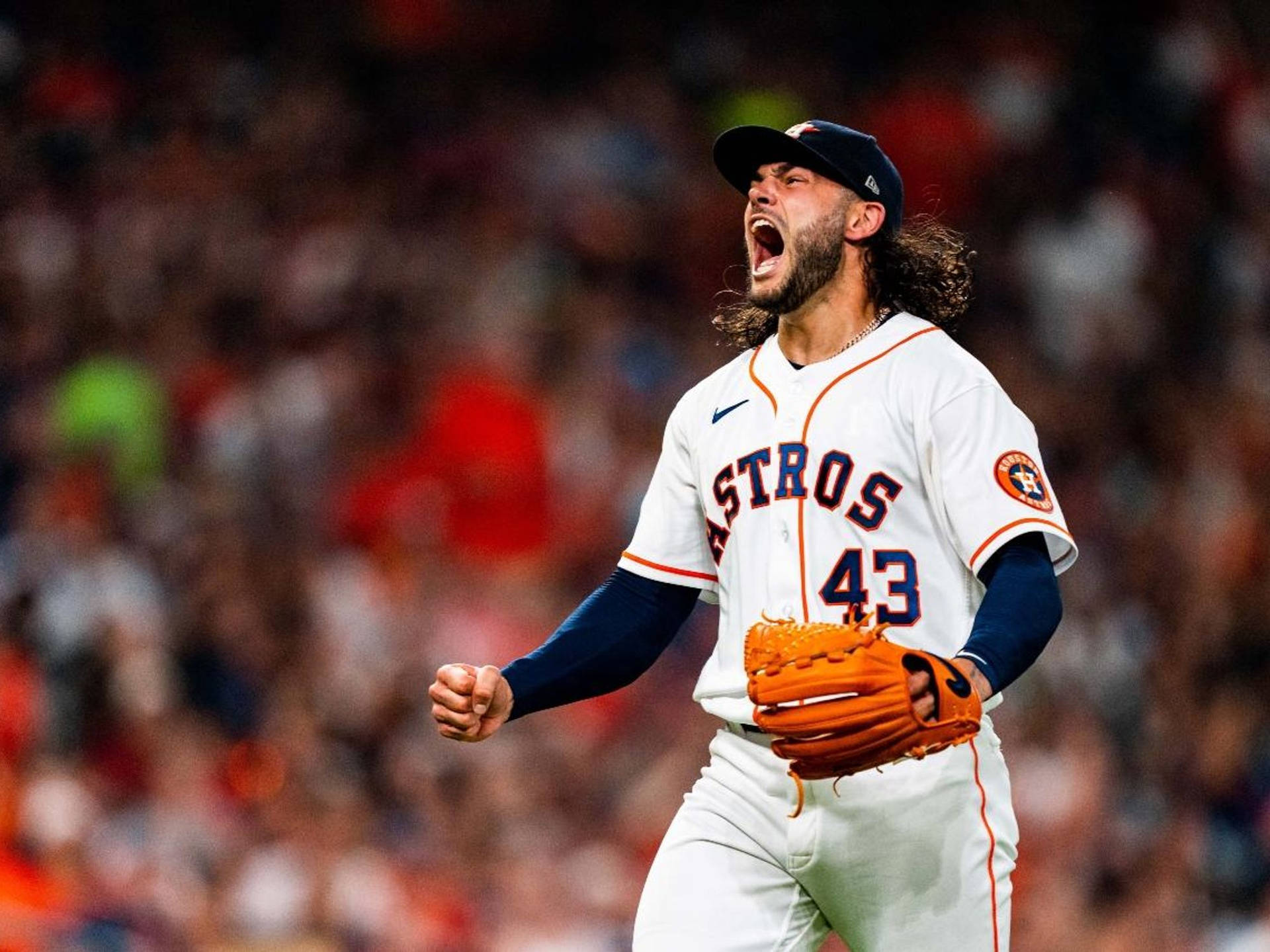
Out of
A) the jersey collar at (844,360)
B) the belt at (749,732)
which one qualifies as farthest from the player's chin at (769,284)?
the belt at (749,732)

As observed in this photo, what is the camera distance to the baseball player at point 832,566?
2.69 m

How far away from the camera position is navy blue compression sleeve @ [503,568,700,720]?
9.66 feet

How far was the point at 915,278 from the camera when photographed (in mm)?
3088

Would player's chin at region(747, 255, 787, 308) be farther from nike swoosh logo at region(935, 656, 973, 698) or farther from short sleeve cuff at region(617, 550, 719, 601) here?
nike swoosh logo at region(935, 656, 973, 698)

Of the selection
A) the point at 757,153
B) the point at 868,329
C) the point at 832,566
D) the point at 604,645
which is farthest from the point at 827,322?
the point at 604,645

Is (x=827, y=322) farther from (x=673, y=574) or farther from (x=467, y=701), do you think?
(x=467, y=701)

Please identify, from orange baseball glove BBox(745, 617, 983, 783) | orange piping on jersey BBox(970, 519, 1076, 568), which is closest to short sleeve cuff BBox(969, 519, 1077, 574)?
orange piping on jersey BBox(970, 519, 1076, 568)

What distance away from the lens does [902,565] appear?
2.76m

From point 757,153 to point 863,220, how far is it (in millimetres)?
201

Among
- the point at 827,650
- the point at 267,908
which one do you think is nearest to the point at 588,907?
the point at 267,908

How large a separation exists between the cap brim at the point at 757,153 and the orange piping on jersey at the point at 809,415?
0.29 metres

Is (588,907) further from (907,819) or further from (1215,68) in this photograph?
(1215,68)

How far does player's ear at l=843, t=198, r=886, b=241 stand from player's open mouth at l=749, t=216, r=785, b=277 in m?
0.11

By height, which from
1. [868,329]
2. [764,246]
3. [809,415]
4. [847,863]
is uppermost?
[764,246]
